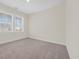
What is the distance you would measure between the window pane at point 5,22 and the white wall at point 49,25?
6.80ft

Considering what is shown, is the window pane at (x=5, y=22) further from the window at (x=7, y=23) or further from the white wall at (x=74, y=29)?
the white wall at (x=74, y=29)

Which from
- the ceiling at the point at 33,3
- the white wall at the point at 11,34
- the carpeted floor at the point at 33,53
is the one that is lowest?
the carpeted floor at the point at 33,53

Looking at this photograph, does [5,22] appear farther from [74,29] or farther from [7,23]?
[74,29]

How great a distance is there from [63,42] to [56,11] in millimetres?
1964

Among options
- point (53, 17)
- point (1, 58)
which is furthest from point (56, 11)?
point (1, 58)

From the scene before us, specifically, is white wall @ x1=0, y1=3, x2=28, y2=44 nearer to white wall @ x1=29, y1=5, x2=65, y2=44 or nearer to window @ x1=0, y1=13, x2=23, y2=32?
window @ x1=0, y1=13, x2=23, y2=32

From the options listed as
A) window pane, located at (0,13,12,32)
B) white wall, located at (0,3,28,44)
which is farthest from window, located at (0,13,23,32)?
white wall, located at (0,3,28,44)

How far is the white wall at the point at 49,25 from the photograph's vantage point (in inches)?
174

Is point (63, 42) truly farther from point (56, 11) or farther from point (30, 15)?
point (30, 15)

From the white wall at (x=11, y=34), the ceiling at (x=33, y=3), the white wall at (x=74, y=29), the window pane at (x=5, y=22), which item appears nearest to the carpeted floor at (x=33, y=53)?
the white wall at (x=74, y=29)

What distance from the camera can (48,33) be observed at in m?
5.29

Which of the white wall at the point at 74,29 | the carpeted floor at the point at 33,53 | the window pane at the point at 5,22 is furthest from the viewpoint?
the window pane at the point at 5,22

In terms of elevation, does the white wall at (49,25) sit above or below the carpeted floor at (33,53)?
above

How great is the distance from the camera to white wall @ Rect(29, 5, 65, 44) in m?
4.41
